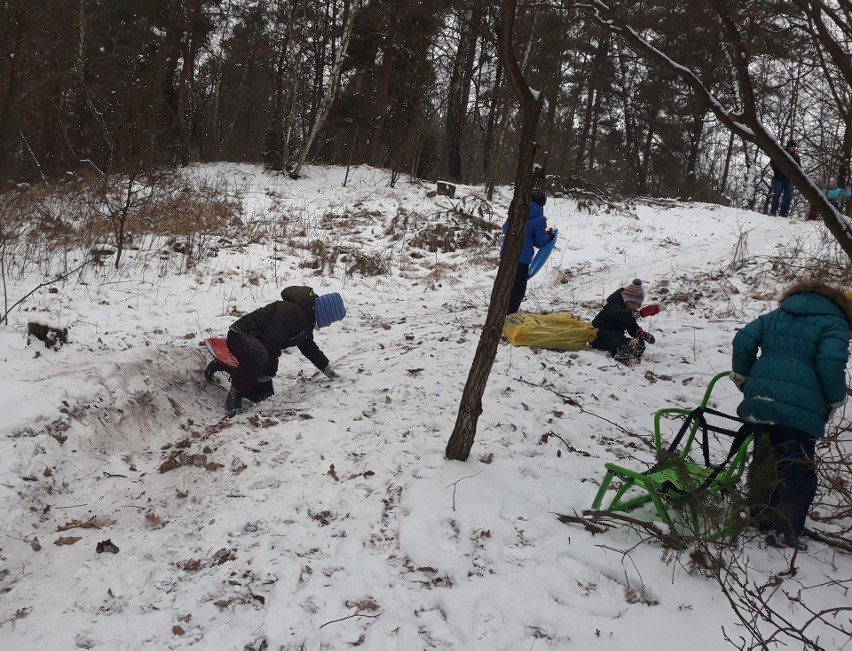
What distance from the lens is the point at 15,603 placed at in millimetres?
2529

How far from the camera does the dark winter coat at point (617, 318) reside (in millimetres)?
6105

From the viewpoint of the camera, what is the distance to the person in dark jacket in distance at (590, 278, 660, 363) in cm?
595

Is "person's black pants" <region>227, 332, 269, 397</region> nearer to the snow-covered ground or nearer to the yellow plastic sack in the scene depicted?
the snow-covered ground

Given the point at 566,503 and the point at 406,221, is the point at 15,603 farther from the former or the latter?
the point at 406,221

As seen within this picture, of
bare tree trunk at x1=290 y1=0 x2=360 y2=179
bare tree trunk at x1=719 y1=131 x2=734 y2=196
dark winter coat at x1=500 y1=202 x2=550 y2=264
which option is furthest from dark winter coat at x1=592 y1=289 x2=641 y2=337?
bare tree trunk at x1=719 y1=131 x2=734 y2=196

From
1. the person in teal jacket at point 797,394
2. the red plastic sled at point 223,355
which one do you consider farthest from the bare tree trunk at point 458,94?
the person in teal jacket at point 797,394

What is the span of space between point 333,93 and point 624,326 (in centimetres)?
1320

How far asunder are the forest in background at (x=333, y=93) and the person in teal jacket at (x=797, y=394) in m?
4.26

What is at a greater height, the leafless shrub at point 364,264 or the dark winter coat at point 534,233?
the dark winter coat at point 534,233

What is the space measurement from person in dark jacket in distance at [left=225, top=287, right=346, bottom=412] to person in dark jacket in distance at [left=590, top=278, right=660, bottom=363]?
10.3 feet

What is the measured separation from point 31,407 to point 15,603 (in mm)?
1681

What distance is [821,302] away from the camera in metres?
3.12

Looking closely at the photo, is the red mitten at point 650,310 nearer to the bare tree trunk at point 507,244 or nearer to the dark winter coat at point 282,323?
the bare tree trunk at point 507,244

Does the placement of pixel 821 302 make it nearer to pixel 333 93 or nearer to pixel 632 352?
pixel 632 352
